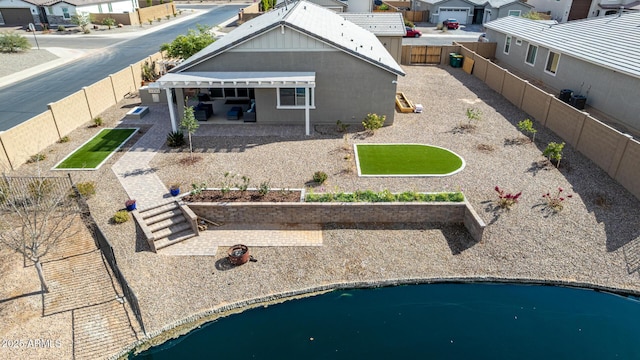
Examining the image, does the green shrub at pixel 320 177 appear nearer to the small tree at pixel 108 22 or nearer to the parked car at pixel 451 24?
the parked car at pixel 451 24

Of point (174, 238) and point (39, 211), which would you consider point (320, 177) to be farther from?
point (39, 211)

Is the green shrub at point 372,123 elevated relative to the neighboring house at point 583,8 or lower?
lower

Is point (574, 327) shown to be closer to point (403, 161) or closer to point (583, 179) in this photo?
point (583, 179)

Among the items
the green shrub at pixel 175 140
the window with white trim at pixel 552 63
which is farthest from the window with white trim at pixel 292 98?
the window with white trim at pixel 552 63

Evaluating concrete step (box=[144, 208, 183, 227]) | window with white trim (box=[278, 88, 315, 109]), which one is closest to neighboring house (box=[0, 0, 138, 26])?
window with white trim (box=[278, 88, 315, 109])

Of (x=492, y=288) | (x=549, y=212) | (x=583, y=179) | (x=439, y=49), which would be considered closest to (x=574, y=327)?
(x=492, y=288)

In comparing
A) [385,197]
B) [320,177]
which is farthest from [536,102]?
[320,177]
